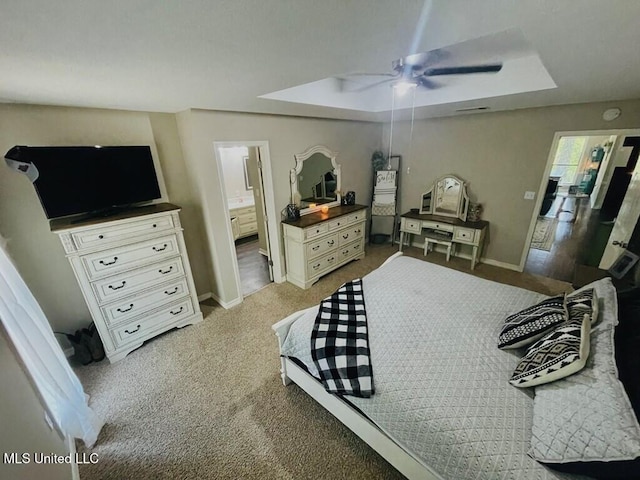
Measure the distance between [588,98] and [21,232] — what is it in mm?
5373

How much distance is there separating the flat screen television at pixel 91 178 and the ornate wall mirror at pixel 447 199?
3.86 m

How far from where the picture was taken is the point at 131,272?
2289 millimetres

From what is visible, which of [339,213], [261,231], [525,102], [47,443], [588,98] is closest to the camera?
[47,443]

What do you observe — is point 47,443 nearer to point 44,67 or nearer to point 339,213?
point 44,67

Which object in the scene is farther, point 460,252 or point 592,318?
point 460,252

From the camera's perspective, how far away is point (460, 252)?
164 inches

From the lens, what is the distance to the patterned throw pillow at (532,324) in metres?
1.45

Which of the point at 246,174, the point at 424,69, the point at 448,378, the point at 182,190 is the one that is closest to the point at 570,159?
the point at 424,69

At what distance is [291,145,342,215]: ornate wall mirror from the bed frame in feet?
6.70

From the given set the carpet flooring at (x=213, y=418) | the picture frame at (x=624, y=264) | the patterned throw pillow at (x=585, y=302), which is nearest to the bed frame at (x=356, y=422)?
the carpet flooring at (x=213, y=418)

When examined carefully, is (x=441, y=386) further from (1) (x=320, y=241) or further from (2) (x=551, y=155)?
(2) (x=551, y=155)

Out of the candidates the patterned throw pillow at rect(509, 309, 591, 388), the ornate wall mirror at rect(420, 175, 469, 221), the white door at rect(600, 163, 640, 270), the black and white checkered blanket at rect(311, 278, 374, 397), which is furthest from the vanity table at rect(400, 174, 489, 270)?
the black and white checkered blanket at rect(311, 278, 374, 397)

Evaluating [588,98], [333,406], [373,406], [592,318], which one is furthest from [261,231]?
[588,98]

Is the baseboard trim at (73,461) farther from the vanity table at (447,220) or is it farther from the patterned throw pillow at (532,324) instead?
the vanity table at (447,220)
